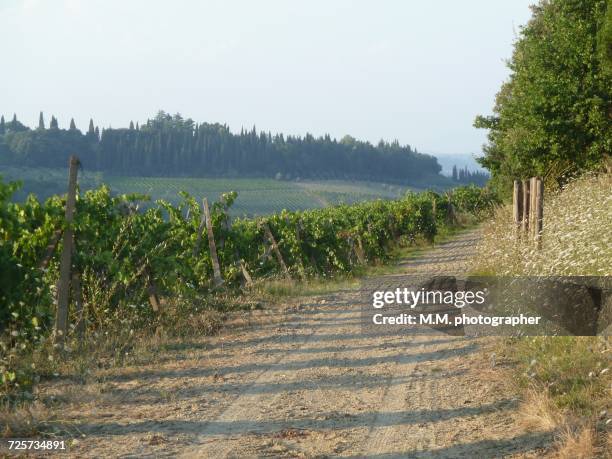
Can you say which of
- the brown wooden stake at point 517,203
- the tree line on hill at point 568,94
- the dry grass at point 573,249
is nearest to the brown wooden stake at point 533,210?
the dry grass at point 573,249

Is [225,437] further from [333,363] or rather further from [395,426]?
[333,363]

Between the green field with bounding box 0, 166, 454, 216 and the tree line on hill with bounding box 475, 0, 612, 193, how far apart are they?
2657 inches

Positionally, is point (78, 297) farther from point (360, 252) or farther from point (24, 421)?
point (360, 252)

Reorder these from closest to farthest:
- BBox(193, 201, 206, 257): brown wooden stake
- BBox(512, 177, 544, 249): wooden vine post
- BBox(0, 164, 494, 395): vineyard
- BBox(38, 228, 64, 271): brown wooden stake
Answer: BBox(0, 164, 494, 395): vineyard, BBox(38, 228, 64, 271): brown wooden stake, BBox(512, 177, 544, 249): wooden vine post, BBox(193, 201, 206, 257): brown wooden stake

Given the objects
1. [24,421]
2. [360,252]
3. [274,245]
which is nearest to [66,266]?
[24,421]

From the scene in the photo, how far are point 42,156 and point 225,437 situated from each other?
388 ft

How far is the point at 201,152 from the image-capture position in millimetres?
142375

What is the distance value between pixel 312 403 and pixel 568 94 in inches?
733

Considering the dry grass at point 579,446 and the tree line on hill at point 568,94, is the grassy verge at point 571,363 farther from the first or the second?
the tree line on hill at point 568,94

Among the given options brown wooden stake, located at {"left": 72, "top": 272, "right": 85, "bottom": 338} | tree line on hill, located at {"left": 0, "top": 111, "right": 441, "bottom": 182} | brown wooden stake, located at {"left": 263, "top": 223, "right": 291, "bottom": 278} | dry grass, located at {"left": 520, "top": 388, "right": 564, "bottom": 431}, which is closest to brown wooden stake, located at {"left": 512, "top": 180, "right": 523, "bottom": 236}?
brown wooden stake, located at {"left": 263, "top": 223, "right": 291, "bottom": 278}

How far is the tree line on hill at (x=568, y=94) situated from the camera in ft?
70.3

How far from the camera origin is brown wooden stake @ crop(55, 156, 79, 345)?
8.50 metres

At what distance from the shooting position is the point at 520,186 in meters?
14.4

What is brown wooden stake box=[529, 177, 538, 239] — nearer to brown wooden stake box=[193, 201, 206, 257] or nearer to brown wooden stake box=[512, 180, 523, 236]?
brown wooden stake box=[512, 180, 523, 236]
